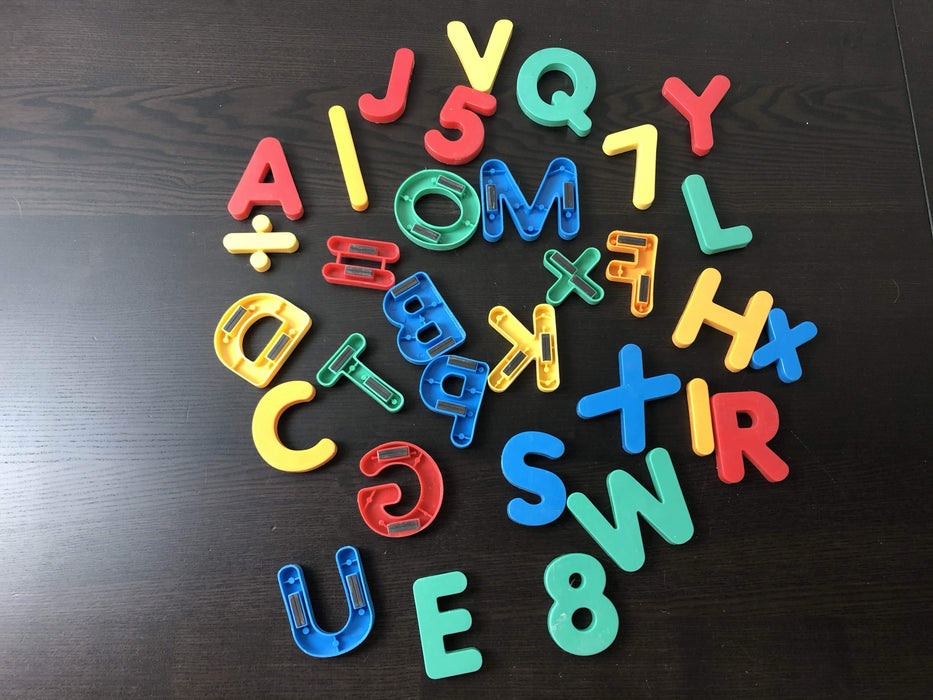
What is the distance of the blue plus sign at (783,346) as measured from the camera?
0.98 metres

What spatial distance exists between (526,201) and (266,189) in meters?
0.49

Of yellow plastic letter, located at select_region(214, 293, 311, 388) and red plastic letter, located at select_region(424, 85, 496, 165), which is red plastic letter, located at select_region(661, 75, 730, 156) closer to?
red plastic letter, located at select_region(424, 85, 496, 165)

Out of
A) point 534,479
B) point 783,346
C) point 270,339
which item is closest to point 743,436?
point 783,346

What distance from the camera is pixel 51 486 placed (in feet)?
2.94

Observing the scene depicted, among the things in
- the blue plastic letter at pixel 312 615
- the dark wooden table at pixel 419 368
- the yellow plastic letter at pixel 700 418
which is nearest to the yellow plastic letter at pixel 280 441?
the dark wooden table at pixel 419 368

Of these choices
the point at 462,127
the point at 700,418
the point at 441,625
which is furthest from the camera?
the point at 462,127

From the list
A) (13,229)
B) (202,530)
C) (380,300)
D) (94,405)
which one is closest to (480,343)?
(380,300)

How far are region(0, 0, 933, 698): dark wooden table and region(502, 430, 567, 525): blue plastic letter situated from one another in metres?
0.04

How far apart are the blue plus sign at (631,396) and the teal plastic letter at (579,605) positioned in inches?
8.3

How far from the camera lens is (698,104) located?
1101mm

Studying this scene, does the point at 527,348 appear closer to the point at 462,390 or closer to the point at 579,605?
the point at 462,390

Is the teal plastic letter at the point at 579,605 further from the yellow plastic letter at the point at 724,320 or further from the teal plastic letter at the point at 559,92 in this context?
the teal plastic letter at the point at 559,92

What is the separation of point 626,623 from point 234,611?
0.63 meters

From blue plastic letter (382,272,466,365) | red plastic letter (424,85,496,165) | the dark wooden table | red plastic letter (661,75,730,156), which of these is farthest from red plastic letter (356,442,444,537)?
red plastic letter (661,75,730,156)
